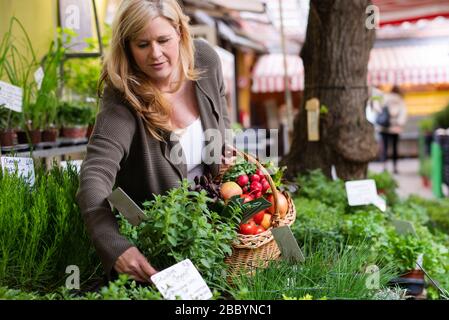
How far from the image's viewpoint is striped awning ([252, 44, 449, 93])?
15852 millimetres

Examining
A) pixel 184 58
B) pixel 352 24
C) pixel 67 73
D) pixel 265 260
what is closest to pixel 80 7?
pixel 67 73

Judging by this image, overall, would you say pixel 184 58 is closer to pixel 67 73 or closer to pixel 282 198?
pixel 282 198

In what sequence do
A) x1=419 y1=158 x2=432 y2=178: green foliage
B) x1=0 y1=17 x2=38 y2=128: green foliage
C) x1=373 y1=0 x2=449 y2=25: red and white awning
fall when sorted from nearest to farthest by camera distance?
x1=0 y1=17 x2=38 y2=128: green foliage < x1=373 y1=0 x2=449 y2=25: red and white awning < x1=419 y1=158 x2=432 y2=178: green foliage

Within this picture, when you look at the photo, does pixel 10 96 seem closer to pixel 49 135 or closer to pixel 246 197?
pixel 49 135

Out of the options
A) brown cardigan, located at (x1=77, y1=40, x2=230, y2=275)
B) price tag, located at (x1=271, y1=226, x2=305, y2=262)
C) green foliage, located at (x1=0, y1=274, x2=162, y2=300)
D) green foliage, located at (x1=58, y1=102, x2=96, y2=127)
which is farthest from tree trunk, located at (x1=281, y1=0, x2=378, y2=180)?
green foliage, located at (x1=0, y1=274, x2=162, y2=300)

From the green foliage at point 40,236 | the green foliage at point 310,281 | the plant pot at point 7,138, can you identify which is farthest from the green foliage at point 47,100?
the green foliage at point 310,281

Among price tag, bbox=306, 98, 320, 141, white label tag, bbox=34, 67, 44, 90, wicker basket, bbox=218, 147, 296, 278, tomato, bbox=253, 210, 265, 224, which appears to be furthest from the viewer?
price tag, bbox=306, 98, 320, 141

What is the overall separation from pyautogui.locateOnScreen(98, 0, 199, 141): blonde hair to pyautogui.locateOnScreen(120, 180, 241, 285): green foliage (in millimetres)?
314

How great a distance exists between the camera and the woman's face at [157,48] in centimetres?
197

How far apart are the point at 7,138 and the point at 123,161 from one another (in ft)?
3.70

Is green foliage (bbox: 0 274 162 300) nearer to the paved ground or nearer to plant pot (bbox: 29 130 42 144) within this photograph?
plant pot (bbox: 29 130 42 144)

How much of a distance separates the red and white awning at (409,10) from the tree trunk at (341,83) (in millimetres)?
2639

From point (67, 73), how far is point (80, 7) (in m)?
0.60

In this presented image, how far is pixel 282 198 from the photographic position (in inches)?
→ 87.7
